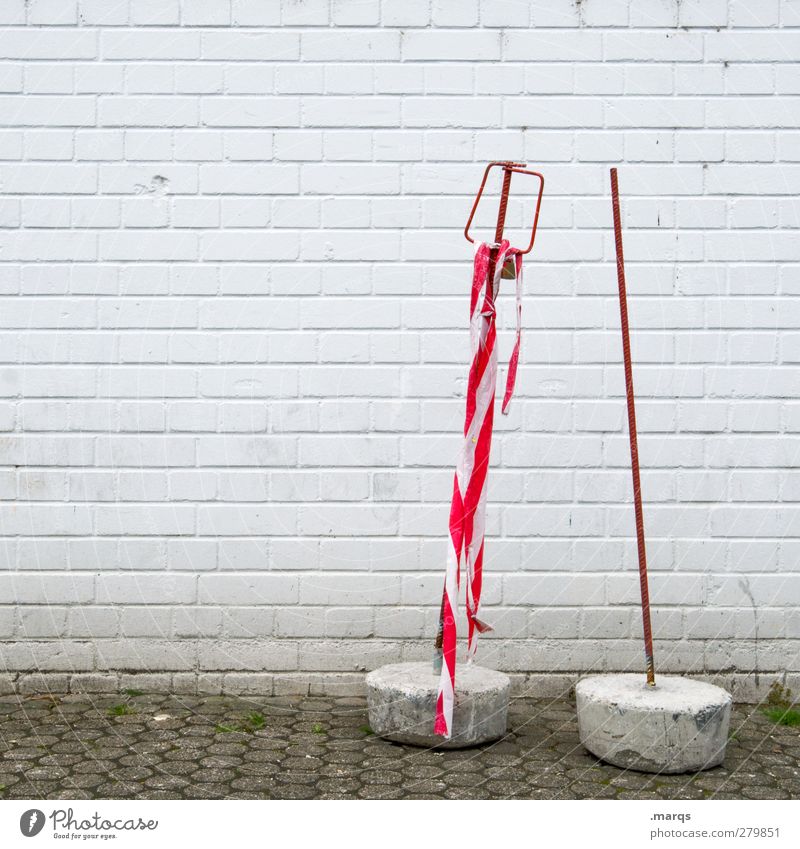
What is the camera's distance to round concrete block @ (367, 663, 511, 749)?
362 cm

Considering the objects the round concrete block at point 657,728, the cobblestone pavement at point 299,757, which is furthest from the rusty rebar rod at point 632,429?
the cobblestone pavement at point 299,757

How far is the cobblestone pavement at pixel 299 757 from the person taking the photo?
3.27 m

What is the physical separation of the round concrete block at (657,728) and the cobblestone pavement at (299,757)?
0.05 m

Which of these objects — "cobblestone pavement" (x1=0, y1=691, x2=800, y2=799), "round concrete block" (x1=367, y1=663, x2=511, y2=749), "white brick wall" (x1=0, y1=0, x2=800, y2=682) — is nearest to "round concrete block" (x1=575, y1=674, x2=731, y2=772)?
"cobblestone pavement" (x1=0, y1=691, x2=800, y2=799)

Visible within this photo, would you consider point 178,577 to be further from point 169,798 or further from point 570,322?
point 570,322

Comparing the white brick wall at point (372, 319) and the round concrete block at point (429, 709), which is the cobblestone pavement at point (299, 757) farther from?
the white brick wall at point (372, 319)

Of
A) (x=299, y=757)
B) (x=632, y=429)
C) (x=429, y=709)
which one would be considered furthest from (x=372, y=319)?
(x=299, y=757)

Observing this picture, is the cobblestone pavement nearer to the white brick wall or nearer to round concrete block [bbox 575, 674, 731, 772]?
round concrete block [bbox 575, 674, 731, 772]

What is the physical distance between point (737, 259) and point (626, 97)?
0.79 meters

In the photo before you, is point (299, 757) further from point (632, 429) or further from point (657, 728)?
point (632, 429)

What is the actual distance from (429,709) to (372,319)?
1.55 m

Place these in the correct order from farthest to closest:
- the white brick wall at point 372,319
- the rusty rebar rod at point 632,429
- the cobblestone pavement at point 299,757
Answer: the white brick wall at point 372,319, the rusty rebar rod at point 632,429, the cobblestone pavement at point 299,757

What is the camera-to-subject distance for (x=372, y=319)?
13.9 feet

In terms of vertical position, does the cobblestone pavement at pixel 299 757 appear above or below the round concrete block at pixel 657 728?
below
